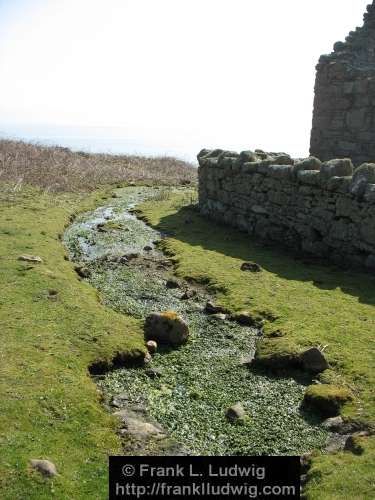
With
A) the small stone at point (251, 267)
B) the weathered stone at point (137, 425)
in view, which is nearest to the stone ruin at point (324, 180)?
the small stone at point (251, 267)

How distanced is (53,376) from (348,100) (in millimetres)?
17270

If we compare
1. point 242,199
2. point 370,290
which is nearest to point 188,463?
point 370,290

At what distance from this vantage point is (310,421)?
757cm

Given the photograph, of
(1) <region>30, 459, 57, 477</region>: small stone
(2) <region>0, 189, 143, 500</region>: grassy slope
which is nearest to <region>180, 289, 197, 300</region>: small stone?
(2) <region>0, 189, 143, 500</region>: grassy slope

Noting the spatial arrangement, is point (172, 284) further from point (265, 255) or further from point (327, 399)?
point (327, 399)

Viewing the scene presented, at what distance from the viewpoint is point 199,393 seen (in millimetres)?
8242

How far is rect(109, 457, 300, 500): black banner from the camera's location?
5711 millimetres

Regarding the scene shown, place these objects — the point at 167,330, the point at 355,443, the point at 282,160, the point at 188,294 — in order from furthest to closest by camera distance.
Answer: the point at 282,160 < the point at 188,294 < the point at 167,330 < the point at 355,443

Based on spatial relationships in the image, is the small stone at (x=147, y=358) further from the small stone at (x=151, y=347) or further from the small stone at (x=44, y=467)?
the small stone at (x=44, y=467)

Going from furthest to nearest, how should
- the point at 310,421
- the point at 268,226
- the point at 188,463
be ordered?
the point at 268,226, the point at 310,421, the point at 188,463

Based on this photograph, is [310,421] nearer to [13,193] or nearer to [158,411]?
[158,411]

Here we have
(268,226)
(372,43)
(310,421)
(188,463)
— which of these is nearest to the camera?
(188,463)

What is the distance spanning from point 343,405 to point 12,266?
28.8 feet

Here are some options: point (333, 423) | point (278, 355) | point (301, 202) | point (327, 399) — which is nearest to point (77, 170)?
point (301, 202)
